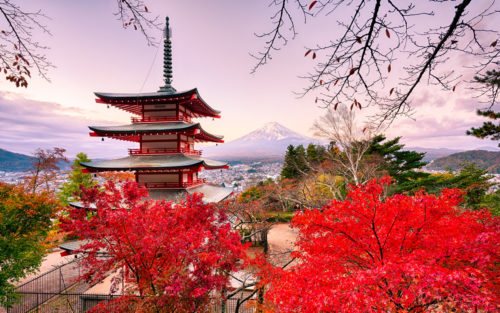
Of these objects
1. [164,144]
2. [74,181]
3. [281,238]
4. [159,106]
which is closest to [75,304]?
[164,144]

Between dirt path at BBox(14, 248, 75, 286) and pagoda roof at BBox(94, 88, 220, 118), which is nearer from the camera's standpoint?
pagoda roof at BBox(94, 88, 220, 118)

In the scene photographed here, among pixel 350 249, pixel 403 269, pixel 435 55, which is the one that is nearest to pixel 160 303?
pixel 350 249

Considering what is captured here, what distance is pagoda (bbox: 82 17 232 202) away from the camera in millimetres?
9672

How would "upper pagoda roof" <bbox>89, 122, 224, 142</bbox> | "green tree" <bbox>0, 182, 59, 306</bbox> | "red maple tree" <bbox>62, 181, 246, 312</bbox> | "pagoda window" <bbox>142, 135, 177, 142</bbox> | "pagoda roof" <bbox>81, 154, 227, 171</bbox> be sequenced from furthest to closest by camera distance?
"pagoda window" <bbox>142, 135, 177, 142</bbox>, "upper pagoda roof" <bbox>89, 122, 224, 142</bbox>, "pagoda roof" <bbox>81, 154, 227, 171</bbox>, "green tree" <bbox>0, 182, 59, 306</bbox>, "red maple tree" <bbox>62, 181, 246, 312</bbox>

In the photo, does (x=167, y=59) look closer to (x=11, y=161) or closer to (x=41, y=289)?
(x=41, y=289)

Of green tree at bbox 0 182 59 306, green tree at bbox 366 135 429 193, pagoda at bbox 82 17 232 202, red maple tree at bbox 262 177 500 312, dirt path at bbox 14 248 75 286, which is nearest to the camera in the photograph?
red maple tree at bbox 262 177 500 312

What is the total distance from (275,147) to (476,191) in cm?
13038

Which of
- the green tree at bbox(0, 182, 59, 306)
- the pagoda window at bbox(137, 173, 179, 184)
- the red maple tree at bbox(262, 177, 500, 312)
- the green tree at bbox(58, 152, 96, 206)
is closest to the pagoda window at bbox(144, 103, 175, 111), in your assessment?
the pagoda window at bbox(137, 173, 179, 184)

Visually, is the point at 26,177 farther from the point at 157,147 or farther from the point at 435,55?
the point at 435,55

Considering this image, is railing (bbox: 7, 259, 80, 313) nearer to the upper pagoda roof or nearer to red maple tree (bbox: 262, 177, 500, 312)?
the upper pagoda roof

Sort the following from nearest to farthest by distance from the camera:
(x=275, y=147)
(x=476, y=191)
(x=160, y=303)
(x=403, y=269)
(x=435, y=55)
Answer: (x=435, y=55)
(x=403, y=269)
(x=160, y=303)
(x=476, y=191)
(x=275, y=147)

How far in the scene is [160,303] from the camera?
149 inches

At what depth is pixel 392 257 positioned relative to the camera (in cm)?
343

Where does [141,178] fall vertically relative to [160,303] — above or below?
above
